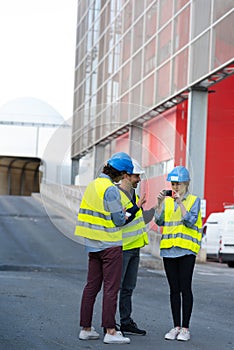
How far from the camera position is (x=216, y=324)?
33.4ft

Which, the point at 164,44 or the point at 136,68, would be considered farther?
the point at 136,68

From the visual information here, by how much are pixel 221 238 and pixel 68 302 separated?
46.2 feet

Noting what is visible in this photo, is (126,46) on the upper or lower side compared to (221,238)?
upper

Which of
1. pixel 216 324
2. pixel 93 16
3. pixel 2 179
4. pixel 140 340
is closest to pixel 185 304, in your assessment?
pixel 140 340

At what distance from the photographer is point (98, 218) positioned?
8.19 meters

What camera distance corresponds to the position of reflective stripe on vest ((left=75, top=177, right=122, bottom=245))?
8.16 m

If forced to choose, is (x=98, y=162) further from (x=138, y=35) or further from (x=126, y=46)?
(x=126, y=46)

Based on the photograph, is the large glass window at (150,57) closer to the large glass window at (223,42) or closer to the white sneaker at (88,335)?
the large glass window at (223,42)

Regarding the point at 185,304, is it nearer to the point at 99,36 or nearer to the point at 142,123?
the point at 142,123

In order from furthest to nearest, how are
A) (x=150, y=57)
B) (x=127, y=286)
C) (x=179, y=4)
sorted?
(x=150, y=57) → (x=179, y=4) → (x=127, y=286)

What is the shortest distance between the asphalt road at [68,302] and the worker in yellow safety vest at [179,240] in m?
0.32

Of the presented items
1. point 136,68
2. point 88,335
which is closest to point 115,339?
point 88,335

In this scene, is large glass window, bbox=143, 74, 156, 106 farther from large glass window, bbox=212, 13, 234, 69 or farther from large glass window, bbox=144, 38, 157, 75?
large glass window, bbox=212, 13, 234, 69

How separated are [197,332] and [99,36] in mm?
38066
